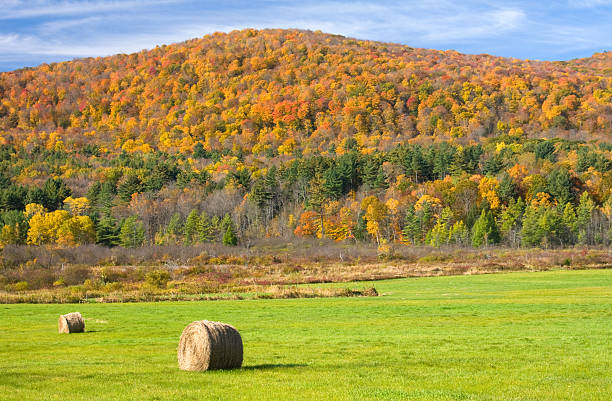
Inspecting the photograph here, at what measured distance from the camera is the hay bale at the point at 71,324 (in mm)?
25594

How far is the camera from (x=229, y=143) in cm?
18825

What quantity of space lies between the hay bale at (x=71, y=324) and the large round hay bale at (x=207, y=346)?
11592 mm

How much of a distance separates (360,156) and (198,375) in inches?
5050

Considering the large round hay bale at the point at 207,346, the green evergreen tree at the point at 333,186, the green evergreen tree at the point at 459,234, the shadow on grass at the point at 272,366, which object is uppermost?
the green evergreen tree at the point at 333,186

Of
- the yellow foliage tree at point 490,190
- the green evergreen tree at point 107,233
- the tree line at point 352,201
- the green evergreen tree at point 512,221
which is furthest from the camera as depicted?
the yellow foliage tree at point 490,190

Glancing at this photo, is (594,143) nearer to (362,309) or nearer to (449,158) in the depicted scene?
(449,158)

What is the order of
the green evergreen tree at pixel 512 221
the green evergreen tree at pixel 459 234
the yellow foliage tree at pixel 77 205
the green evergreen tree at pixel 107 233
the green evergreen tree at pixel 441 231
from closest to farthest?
the green evergreen tree at pixel 459 234
the green evergreen tree at pixel 441 231
the green evergreen tree at pixel 512 221
the green evergreen tree at pixel 107 233
the yellow foliage tree at pixel 77 205

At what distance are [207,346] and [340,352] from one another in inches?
212

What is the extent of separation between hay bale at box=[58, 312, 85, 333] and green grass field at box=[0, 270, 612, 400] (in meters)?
0.61

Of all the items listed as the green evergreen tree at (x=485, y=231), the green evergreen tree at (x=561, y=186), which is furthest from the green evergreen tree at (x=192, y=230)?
the green evergreen tree at (x=561, y=186)

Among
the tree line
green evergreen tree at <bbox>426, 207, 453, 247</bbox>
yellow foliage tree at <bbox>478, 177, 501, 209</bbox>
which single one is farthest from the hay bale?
yellow foliage tree at <bbox>478, 177, 501, 209</bbox>

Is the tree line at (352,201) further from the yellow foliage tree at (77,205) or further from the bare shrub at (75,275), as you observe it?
the bare shrub at (75,275)

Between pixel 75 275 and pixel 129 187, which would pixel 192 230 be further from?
pixel 75 275

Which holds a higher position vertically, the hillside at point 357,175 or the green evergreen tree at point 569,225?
the hillside at point 357,175
